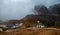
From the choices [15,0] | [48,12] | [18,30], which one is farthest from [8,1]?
[48,12]

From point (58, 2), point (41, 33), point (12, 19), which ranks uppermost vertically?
point (58, 2)

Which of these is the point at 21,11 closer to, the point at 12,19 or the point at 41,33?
the point at 12,19

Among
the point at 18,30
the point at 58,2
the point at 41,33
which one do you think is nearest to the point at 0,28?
the point at 18,30

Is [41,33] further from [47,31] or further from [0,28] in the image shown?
[0,28]

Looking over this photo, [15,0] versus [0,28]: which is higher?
[15,0]

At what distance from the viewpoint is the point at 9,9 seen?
2926mm

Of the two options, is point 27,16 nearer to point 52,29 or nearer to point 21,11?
point 21,11

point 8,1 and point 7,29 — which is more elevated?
point 8,1

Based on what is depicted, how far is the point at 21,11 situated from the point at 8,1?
0.28m

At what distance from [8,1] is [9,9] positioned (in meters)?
0.14

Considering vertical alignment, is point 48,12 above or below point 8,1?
below

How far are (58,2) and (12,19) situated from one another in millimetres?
842

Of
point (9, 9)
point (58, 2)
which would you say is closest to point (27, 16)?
point (9, 9)

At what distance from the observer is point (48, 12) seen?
2934 millimetres
